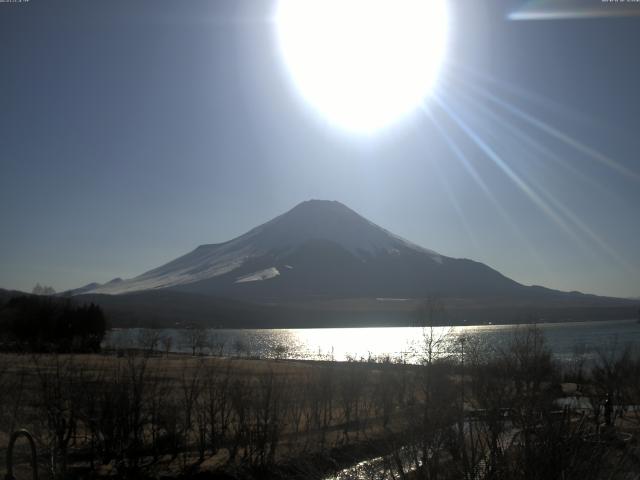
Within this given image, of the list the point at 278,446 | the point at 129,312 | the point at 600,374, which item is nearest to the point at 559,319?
the point at 129,312

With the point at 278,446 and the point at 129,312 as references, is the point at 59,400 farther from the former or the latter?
the point at 129,312

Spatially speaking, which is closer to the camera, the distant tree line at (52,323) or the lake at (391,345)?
the lake at (391,345)

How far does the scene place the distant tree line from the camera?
74.9 metres

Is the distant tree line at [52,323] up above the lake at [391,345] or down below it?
above

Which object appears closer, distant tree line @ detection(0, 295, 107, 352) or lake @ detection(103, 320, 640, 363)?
lake @ detection(103, 320, 640, 363)

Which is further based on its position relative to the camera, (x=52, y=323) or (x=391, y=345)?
(x=391, y=345)

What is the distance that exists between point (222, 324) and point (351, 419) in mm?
174308

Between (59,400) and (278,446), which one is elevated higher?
(59,400)

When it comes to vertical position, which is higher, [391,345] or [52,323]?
[52,323]

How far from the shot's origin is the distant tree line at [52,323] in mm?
74875

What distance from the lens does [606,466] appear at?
6.46 m

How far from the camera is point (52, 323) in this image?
8044 centimetres

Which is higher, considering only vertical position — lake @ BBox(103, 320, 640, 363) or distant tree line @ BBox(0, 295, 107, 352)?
distant tree line @ BBox(0, 295, 107, 352)

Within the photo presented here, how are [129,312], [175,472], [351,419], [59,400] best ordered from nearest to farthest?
[59,400] < [175,472] < [351,419] < [129,312]
